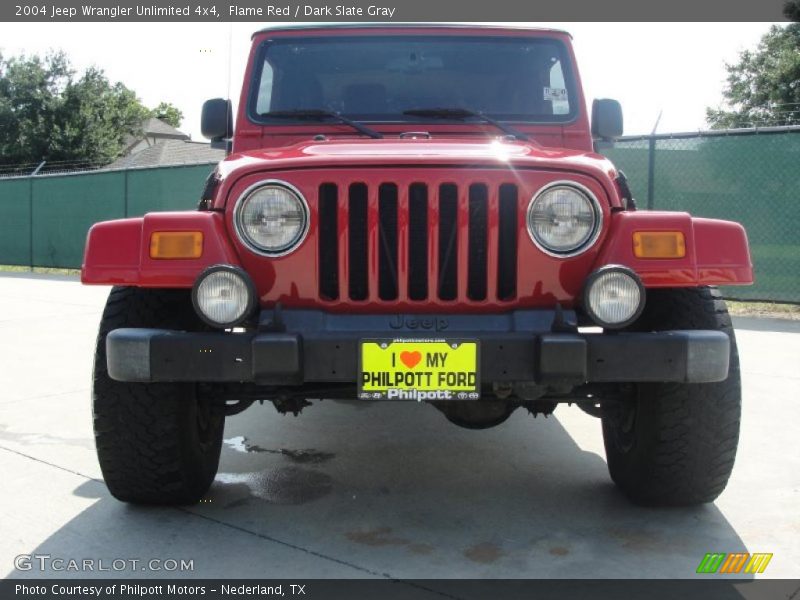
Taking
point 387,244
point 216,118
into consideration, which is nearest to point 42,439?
point 216,118

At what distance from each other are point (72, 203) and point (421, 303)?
1530 cm

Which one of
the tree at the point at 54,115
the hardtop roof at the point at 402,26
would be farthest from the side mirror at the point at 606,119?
Result: the tree at the point at 54,115

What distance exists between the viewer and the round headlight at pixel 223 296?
2723mm

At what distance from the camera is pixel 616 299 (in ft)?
8.93

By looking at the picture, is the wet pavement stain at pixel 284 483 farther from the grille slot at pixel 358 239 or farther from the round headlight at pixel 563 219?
the round headlight at pixel 563 219

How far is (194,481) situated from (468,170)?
159 cm

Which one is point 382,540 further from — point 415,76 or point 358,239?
point 415,76

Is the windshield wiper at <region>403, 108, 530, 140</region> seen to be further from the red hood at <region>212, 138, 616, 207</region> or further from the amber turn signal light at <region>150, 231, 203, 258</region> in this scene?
the amber turn signal light at <region>150, 231, 203, 258</region>

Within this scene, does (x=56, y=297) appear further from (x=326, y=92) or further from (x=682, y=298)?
(x=682, y=298)

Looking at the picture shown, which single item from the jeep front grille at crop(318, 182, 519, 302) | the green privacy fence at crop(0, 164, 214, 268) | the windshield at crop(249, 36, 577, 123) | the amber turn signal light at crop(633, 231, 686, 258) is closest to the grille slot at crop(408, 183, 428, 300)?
the jeep front grille at crop(318, 182, 519, 302)

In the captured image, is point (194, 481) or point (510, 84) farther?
point (510, 84)

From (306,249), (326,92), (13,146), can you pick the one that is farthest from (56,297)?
(13,146)

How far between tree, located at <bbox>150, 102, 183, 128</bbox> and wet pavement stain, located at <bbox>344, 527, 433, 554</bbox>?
84.7m

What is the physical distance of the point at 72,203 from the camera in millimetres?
16578
